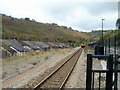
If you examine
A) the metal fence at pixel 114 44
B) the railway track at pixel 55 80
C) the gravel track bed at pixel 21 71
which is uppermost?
the metal fence at pixel 114 44

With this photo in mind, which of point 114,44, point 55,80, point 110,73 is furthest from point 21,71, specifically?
point 110,73

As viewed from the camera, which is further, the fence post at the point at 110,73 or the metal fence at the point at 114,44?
the metal fence at the point at 114,44

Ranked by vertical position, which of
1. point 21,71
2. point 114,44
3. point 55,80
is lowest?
point 21,71

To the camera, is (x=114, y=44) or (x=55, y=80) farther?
(x=55, y=80)

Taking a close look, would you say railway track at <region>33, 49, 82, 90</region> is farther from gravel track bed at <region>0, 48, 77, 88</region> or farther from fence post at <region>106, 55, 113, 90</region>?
fence post at <region>106, 55, 113, 90</region>

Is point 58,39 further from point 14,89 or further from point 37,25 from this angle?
point 14,89

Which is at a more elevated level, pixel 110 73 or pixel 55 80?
pixel 110 73

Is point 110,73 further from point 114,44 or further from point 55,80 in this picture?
point 55,80

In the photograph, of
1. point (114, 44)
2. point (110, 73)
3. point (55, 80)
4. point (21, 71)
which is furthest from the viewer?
point (21, 71)

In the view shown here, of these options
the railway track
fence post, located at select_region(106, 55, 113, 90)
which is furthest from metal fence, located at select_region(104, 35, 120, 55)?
fence post, located at select_region(106, 55, 113, 90)

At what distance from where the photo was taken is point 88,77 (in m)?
4.18

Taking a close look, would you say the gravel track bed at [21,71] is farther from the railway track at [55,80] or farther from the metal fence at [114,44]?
the metal fence at [114,44]

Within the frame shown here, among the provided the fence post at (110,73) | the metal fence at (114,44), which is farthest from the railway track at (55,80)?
the fence post at (110,73)

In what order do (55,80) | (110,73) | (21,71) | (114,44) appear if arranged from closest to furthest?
1. (110,73)
2. (114,44)
3. (55,80)
4. (21,71)
